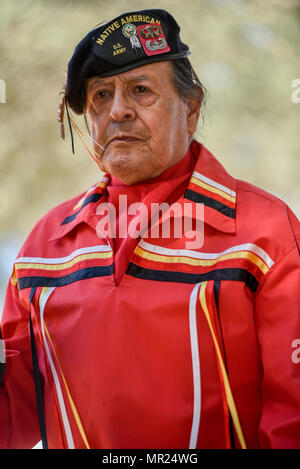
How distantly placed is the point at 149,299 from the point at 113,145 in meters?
0.44

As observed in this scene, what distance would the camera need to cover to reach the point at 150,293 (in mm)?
1278

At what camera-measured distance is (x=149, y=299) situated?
1271 mm

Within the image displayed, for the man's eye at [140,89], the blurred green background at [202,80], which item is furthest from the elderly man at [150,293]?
the blurred green background at [202,80]

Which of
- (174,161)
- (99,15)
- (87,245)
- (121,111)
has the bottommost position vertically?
(87,245)

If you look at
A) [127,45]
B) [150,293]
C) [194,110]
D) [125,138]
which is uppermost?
[127,45]

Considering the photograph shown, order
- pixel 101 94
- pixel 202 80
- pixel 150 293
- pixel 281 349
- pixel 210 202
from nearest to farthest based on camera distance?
pixel 281 349
pixel 150 293
pixel 210 202
pixel 101 94
pixel 202 80

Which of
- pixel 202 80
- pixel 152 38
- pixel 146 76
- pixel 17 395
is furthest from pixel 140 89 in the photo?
pixel 17 395

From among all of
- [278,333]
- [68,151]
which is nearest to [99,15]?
[68,151]

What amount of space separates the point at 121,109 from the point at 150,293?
0.50 m

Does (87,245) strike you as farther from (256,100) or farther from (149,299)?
(256,100)

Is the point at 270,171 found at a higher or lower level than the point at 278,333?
higher

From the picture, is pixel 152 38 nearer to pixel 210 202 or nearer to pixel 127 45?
pixel 127 45

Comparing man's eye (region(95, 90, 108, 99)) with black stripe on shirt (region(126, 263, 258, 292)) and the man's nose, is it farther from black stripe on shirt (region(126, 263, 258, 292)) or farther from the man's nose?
black stripe on shirt (region(126, 263, 258, 292))

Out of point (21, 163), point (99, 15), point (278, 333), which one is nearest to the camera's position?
point (278, 333)
